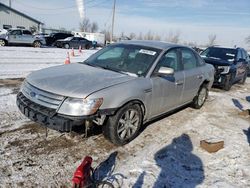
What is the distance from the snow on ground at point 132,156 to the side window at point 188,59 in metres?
1.28

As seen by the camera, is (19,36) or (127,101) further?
(19,36)

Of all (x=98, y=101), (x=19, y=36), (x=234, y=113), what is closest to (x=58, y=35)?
(x=19, y=36)

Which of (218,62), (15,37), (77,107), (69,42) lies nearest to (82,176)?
(77,107)

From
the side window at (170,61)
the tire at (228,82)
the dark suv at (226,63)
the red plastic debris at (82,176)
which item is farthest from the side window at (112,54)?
the tire at (228,82)

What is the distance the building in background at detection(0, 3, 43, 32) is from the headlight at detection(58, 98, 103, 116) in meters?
35.8

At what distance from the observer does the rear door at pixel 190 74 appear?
5.41 m

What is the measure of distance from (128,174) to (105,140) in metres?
0.97

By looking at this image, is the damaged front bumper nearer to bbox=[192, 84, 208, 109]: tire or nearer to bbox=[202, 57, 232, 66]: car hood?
bbox=[192, 84, 208, 109]: tire

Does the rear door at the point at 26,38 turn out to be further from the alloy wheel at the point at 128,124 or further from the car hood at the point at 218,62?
the alloy wheel at the point at 128,124

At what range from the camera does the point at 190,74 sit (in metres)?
5.50

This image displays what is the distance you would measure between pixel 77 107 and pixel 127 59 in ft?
5.65

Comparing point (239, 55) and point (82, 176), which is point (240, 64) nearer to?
point (239, 55)

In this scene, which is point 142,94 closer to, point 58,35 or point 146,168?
point 146,168

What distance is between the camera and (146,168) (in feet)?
11.6
